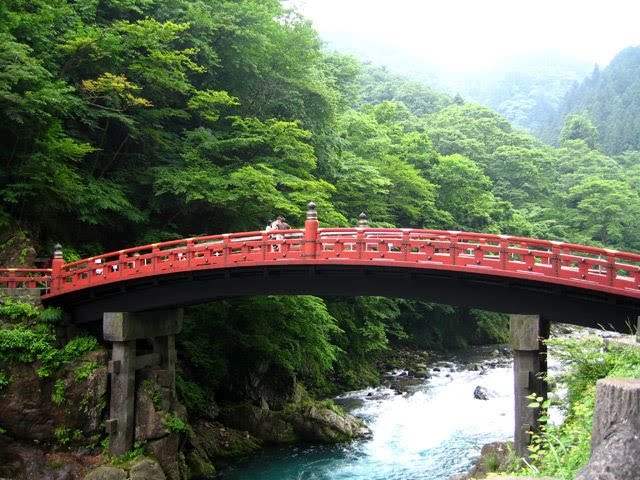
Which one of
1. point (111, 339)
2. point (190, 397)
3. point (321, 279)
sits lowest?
point (190, 397)

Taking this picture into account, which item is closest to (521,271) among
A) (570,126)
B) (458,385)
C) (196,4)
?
(458,385)

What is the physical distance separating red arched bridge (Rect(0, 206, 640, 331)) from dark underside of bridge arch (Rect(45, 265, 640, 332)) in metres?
0.03

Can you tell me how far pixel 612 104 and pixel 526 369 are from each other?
343ft

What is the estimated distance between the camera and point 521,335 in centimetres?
1493

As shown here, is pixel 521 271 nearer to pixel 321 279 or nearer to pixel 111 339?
pixel 321 279

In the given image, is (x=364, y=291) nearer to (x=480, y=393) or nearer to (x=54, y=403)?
(x=54, y=403)

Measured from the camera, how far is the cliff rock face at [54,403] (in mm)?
17000

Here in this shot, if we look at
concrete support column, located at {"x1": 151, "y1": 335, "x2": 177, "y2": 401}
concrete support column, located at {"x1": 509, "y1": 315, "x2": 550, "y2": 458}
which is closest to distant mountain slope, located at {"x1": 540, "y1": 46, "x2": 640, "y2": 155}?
concrete support column, located at {"x1": 509, "y1": 315, "x2": 550, "y2": 458}

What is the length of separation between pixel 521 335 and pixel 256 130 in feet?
48.9

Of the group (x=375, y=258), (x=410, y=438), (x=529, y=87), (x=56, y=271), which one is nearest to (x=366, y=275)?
(x=375, y=258)

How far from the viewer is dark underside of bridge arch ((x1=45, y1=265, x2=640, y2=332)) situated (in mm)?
14391

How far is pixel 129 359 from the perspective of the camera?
18.8 m

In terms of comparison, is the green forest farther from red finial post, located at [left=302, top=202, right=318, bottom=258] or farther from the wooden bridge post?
red finial post, located at [left=302, top=202, right=318, bottom=258]

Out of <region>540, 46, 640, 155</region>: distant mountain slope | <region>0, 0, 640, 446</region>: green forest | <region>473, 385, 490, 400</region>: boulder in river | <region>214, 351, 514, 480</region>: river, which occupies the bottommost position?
<region>214, 351, 514, 480</region>: river
